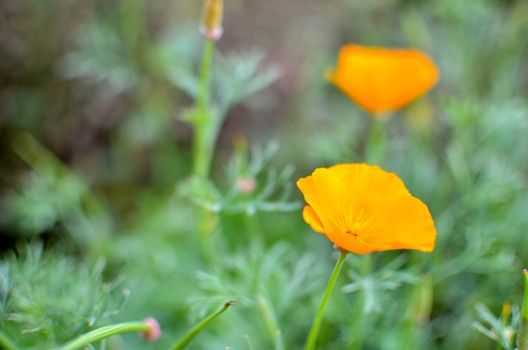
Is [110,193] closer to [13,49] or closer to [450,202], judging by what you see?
[13,49]

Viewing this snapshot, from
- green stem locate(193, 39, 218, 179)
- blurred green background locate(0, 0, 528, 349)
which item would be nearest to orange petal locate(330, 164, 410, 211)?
blurred green background locate(0, 0, 528, 349)

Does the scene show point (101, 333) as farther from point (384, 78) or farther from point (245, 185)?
point (384, 78)

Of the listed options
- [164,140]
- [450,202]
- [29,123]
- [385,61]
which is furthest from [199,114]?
[29,123]

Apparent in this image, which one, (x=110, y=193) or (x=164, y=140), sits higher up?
(x=164, y=140)

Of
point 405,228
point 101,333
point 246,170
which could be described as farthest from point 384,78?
point 101,333

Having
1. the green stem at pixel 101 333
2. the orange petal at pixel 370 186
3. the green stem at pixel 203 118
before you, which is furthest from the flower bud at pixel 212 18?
the green stem at pixel 101 333

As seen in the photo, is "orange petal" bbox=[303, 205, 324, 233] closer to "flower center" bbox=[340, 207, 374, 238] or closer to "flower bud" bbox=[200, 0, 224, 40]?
"flower center" bbox=[340, 207, 374, 238]
